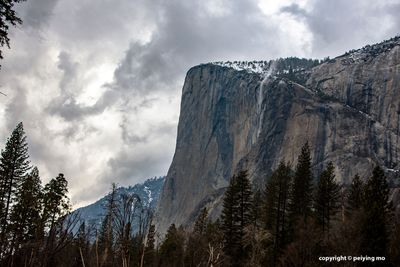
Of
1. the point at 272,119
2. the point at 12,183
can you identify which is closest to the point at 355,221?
the point at 12,183

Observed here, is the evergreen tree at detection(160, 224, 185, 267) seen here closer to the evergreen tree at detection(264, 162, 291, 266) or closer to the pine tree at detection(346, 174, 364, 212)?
the evergreen tree at detection(264, 162, 291, 266)

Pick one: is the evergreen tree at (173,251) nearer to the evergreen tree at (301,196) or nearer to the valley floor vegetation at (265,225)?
the valley floor vegetation at (265,225)

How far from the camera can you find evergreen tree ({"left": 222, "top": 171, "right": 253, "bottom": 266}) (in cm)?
5481

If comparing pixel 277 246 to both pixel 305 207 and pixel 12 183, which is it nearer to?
pixel 305 207

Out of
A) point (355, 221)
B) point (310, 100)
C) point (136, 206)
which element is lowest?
point (136, 206)

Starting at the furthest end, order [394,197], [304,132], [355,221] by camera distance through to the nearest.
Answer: [304,132] < [394,197] < [355,221]

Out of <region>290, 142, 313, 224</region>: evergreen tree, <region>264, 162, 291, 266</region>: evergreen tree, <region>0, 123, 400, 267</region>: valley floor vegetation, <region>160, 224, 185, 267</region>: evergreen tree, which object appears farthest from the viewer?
<region>290, 142, 313, 224</region>: evergreen tree

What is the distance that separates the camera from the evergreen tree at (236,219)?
54.8 meters

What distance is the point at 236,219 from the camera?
188ft

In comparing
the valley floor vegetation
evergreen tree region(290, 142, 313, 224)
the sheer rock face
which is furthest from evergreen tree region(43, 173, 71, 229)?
the sheer rock face

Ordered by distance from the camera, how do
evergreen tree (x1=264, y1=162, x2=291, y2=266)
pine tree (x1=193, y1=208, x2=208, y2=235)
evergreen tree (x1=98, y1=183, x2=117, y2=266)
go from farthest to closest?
pine tree (x1=193, y1=208, x2=208, y2=235), evergreen tree (x1=264, y1=162, x2=291, y2=266), evergreen tree (x1=98, y1=183, x2=117, y2=266)

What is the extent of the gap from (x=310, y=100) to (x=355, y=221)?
144 meters

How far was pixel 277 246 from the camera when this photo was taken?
53.3 m

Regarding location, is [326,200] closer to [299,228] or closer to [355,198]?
[355,198]
